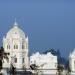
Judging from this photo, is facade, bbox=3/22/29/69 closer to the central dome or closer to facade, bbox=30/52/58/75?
the central dome

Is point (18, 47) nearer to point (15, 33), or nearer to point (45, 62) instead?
point (15, 33)

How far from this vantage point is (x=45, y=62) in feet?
502

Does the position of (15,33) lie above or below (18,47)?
above

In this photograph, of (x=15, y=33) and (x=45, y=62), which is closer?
(x=15, y=33)

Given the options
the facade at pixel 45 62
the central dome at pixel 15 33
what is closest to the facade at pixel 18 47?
the central dome at pixel 15 33

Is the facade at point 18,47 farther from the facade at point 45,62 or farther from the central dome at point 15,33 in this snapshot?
the facade at point 45,62

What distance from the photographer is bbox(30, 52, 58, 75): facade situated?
148 meters

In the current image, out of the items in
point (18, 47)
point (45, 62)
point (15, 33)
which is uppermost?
point (15, 33)

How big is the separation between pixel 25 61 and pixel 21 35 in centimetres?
388

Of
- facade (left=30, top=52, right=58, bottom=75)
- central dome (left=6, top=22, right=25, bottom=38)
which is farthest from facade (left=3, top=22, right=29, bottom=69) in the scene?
facade (left=30, top=52, right=58, bottom=75)

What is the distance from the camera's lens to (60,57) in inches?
7205

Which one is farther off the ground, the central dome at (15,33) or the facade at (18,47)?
the central dome at (15,33)

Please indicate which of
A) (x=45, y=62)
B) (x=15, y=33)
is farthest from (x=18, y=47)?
(x=45, y=62)

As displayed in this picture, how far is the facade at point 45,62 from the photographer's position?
148 meters
